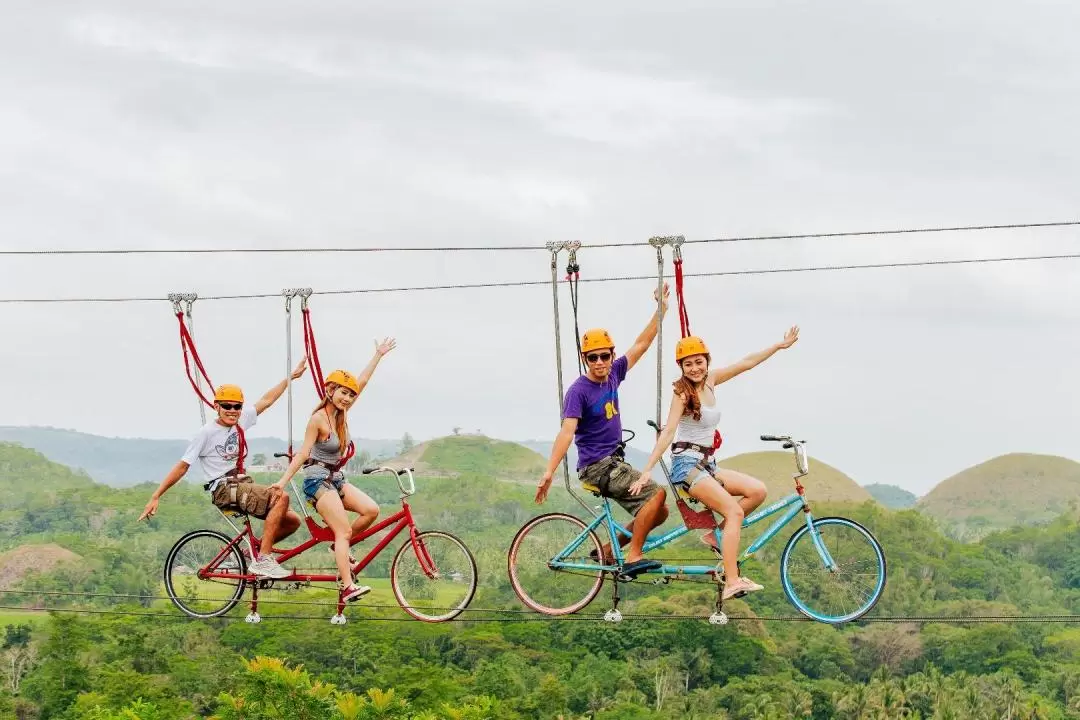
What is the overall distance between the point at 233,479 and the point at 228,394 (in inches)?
32.9

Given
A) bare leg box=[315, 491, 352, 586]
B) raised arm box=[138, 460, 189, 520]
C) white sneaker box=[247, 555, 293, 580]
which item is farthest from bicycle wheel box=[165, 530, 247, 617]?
bare leg box=[315, 491, 352, 586]

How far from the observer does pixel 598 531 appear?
13492 millimetres

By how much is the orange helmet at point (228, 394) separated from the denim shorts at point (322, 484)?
128 cm

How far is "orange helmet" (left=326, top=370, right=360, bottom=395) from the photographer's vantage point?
13.0 meters

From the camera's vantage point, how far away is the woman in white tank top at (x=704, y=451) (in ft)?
39.8

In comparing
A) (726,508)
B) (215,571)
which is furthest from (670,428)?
(215,571)

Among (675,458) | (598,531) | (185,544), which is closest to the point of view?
(675,458)

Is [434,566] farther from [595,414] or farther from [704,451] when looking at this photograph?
[704,451]

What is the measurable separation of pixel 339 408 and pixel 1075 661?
13072 cm

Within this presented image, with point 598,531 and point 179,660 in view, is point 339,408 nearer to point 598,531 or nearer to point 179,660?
point 598,531

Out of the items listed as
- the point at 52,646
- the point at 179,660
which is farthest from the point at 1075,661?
the point at 52,646

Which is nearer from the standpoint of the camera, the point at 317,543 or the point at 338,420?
the point at 338,420

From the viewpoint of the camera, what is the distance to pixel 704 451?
12.4 metres

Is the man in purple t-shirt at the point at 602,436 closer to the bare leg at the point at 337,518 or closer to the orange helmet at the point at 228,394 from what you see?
the bare leg at the point at 337,518
